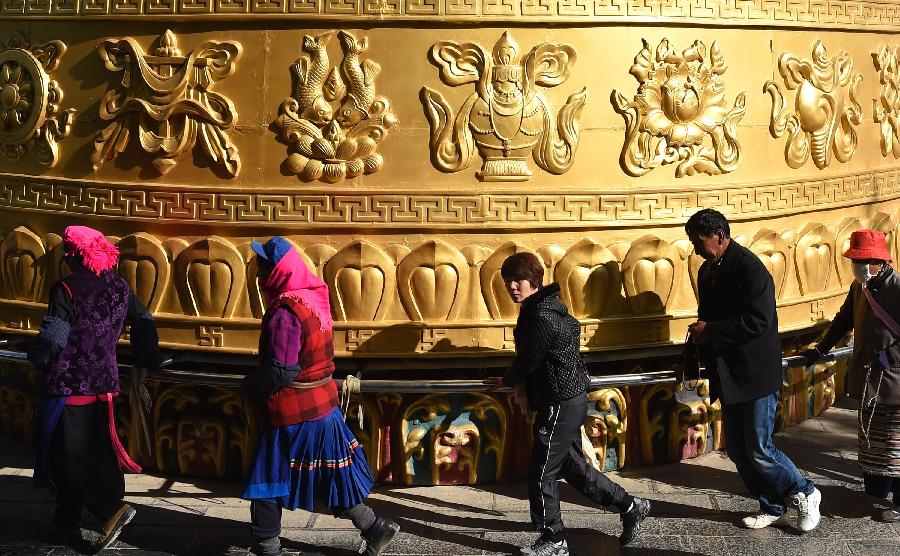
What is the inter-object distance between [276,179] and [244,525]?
6.45 ft

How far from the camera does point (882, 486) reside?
7.03 metres

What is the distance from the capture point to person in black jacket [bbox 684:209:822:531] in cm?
648

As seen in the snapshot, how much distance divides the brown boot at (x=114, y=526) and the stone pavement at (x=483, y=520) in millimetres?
84

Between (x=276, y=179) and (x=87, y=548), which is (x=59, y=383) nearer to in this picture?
(x=87, y=548)

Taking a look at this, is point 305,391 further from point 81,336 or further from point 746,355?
point 746,355

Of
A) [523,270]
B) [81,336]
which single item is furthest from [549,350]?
[81,336]

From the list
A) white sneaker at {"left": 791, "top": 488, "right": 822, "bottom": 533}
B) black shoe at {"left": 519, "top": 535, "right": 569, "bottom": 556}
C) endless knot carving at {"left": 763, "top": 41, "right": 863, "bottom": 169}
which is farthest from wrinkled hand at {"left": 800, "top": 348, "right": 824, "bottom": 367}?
black shoe at {"left": 519, "top": 535, "right": 569, "bottom": 556}

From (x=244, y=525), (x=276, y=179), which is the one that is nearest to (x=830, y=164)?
(x=276, y=179)

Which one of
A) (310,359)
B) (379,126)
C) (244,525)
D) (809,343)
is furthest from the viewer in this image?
(809,343)

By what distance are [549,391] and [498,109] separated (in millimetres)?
1914

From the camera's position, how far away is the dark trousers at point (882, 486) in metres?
7.00

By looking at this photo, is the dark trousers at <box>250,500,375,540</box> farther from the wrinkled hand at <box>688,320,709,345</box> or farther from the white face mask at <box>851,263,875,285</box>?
the white face mask at <box>851,263,875,285</box>

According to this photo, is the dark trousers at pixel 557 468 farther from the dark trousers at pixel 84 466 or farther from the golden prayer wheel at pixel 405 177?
the dark trousers at pixel 84 466

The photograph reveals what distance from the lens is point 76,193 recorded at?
7.63 m
